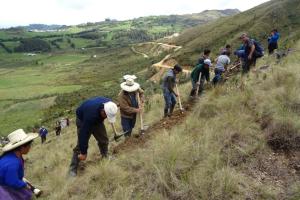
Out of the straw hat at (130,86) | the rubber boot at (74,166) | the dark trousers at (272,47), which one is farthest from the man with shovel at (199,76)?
the dark trousers at (272,47)

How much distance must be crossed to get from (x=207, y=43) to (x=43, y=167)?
1679 inches

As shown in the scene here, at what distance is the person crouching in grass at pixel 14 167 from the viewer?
556cm

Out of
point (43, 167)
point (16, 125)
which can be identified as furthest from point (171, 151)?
point (16, 125)

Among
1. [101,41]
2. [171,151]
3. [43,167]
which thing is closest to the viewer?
[171,151]

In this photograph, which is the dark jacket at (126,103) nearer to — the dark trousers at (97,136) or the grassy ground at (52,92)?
the dark trousers at (97,136)

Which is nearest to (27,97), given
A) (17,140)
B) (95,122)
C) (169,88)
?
(169,88)

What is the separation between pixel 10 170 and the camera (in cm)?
557

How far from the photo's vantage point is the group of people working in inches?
222

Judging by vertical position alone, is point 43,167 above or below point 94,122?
below

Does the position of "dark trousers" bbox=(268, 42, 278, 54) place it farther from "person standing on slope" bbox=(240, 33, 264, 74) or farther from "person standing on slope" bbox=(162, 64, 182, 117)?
"person standing on slope" bbox=(162, 64, 182, 117)

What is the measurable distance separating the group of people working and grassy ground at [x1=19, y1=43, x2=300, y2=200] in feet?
2.11

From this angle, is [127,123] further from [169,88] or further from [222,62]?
[222,62]

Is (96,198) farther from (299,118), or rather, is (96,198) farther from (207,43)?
(207,43)

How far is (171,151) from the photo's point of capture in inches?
257
